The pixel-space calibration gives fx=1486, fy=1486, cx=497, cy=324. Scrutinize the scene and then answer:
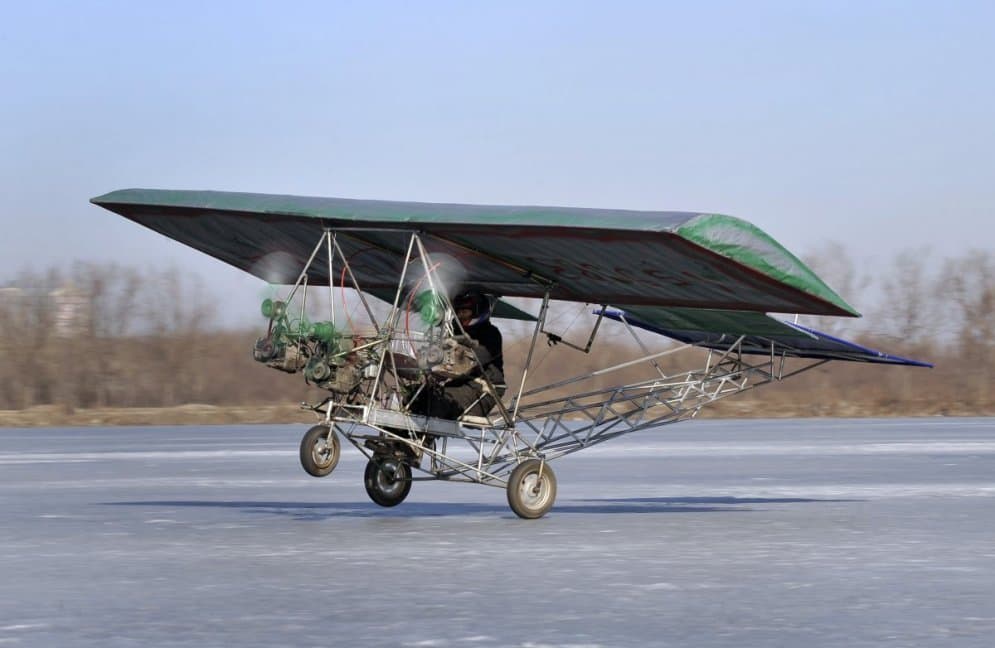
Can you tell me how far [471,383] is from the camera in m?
14.5

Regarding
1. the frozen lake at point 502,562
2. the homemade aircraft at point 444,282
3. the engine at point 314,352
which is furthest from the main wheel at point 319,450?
the engine at point 314,352

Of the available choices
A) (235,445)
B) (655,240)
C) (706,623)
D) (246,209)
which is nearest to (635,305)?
(655,240)

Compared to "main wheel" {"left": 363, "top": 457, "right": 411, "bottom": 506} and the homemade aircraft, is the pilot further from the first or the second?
"main wheel" {"left": 363, "top": 457, "right": 411, "bottom": 506}

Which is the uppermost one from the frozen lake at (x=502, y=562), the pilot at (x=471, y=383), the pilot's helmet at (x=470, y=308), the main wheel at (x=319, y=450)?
the pilot's helmet at (x=470, y=308)

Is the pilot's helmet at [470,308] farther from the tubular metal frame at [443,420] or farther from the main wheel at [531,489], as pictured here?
the main wheel at [531,489]

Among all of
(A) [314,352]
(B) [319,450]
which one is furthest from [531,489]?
(A) [314,352]

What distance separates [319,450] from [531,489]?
2142 millimetres

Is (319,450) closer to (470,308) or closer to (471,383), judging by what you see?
(471,383)

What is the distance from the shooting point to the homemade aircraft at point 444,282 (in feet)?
40.8

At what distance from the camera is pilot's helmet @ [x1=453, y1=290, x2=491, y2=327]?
47.7ft

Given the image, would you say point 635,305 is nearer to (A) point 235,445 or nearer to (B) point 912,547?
(B) point 912,547

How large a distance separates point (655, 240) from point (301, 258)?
4.87 metres

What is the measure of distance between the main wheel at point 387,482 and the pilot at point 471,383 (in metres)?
1.03

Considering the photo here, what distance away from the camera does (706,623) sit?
844 centimetres
